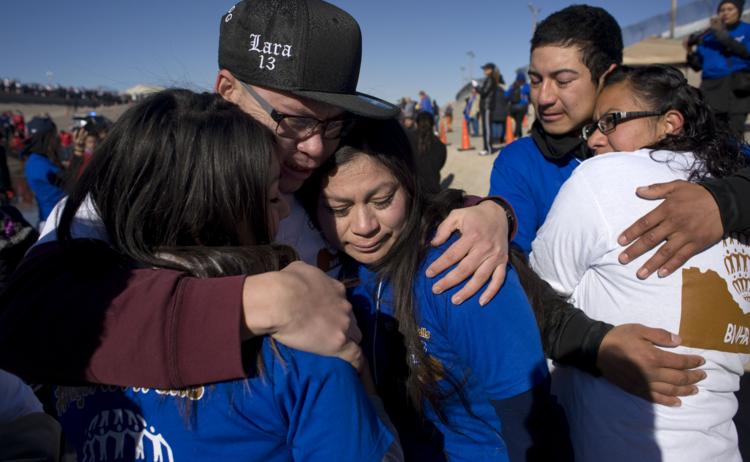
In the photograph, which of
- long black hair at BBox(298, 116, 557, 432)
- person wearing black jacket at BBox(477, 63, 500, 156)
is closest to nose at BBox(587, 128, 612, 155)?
long black hair at BBox(298, 116, 557, 432)

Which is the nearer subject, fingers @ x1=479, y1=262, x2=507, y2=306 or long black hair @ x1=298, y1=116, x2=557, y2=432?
fingers @ x1=479, y1=262, x2=507, y2=306

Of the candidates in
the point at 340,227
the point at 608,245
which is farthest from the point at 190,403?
the point at 608,245

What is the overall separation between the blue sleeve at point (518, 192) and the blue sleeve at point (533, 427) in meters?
1.15

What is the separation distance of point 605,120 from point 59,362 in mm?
2394

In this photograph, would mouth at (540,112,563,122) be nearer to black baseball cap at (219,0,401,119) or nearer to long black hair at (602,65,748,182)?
long black hair at (602,65,748,182)

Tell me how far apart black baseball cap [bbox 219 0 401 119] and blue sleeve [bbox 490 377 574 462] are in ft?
3.74

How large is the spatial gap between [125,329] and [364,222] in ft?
3.20

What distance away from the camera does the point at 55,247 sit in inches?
49.3

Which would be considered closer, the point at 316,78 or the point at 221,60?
the point at 316,78

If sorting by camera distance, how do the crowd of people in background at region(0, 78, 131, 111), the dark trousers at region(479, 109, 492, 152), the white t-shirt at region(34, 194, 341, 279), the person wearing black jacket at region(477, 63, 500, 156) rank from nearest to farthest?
the white t-shirt at region(34, 194, 341, 279), the person wearing black jacket at region(477, 63, 500, 156), the dark trousers at region(479, 109, 492, 152), the crowd of people in background at region(0, 78, 131, 111)

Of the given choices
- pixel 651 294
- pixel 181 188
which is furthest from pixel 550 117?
pixel 181 188

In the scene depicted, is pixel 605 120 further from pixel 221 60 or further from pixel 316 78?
pixel 221 60

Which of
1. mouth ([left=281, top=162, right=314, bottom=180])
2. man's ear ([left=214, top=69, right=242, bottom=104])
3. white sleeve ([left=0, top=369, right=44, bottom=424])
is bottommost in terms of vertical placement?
white sleeve ([left=0, top=369, right=44, bottom=424])

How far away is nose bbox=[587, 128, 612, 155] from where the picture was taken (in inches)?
86.5
